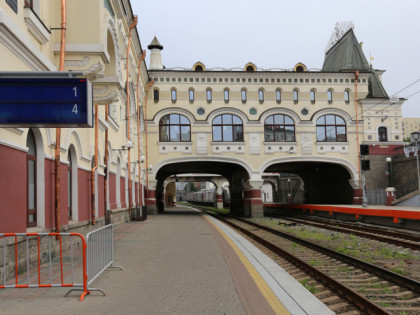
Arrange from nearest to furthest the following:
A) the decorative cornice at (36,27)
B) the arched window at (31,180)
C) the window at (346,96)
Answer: the decorative cornice at (36,27)
the arched window at (31,180)
the window at (346,96)

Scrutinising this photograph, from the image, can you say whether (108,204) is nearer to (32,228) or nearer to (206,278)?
(32,228)

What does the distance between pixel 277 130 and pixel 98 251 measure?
26.6 meters

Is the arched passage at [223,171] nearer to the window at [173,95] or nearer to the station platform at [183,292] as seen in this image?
the window at [173,95]

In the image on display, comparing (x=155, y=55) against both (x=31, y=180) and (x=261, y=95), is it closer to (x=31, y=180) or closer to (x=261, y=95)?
(x=261, y=95)

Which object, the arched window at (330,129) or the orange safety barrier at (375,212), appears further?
the arched window at (330,129)

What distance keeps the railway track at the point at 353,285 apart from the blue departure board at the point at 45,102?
4.53 m

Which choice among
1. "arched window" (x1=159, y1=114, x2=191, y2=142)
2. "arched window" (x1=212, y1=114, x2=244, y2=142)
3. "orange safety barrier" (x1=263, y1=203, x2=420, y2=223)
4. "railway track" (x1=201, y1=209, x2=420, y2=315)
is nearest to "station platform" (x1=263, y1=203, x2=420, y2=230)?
"orange safety barrier" (x1=263, y1=203, x2=420, y2=223)

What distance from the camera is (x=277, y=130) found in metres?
32.8

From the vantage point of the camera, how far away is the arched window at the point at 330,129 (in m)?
32.9

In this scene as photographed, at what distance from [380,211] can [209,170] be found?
22.0 m

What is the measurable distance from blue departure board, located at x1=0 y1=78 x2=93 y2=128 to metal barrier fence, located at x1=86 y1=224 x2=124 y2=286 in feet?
5.70

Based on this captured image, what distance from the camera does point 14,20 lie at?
27.5 ft

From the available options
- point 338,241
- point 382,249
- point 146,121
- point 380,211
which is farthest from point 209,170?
point 382,249

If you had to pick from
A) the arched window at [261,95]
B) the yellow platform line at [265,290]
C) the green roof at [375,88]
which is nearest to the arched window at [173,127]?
the arched window at [261,95]
